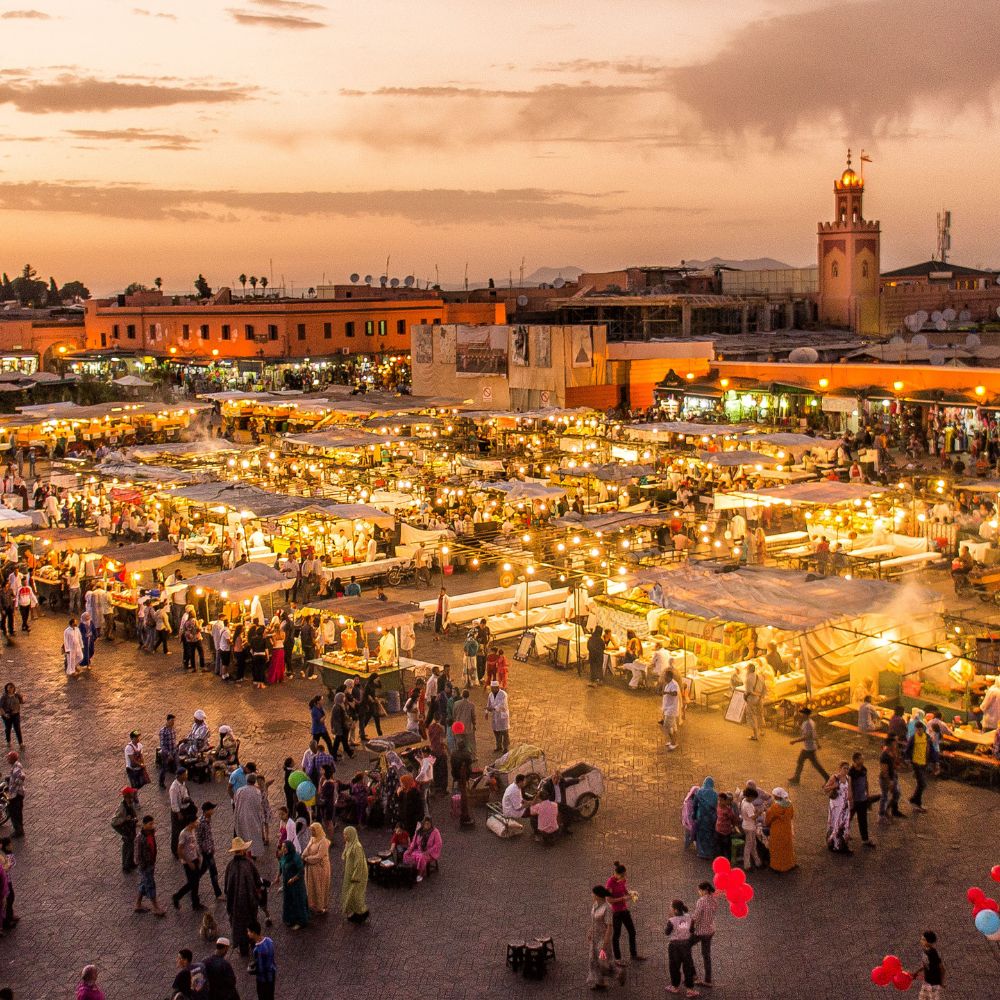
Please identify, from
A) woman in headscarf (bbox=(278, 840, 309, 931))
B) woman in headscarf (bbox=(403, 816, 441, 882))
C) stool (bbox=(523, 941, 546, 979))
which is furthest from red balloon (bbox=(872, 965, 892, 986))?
woman in headscarf (bbox=(278, 840, 309, 931))

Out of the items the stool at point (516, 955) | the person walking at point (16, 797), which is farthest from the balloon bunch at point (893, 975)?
the person walking at point (16, 797)

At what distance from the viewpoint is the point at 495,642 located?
2030 centimetres

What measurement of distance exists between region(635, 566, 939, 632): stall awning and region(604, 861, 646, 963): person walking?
6363 millimetres

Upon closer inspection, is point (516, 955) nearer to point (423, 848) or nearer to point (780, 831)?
point (423, 848)

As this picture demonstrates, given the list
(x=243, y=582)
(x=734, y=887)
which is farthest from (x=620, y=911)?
(x=243, y=582)

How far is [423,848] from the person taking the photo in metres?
12.1

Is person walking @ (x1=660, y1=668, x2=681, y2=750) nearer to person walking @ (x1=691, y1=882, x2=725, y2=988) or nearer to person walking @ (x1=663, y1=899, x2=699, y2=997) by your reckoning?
person walking @ (x1=691, y1=882, x2=725, y2=988)

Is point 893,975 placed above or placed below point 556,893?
above

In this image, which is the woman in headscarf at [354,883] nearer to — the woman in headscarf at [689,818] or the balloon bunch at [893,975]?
the woman in headscarf at [689,818]

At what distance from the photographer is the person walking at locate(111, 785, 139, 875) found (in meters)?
12.3

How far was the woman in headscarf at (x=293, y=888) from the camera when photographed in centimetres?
1116

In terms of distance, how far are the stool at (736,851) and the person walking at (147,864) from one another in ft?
17.1

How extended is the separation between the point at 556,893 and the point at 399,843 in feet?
5.19

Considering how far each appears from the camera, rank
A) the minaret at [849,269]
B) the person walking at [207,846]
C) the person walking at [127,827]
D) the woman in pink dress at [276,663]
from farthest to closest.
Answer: the minaret at [849,269], the woman in pink dress at [276,663], the person walking at [127,827], the person walking at [207,846]
